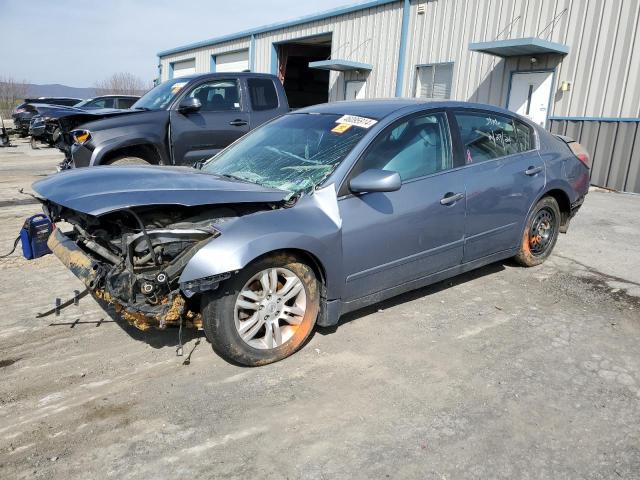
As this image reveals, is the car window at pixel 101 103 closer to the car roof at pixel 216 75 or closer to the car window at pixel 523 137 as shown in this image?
the car roof at pixel 216 75

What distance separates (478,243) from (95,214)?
2921 millimetres

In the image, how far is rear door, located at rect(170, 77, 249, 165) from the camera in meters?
7.44

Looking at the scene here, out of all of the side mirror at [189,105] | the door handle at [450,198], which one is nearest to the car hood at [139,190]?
the door handle at [450,198]

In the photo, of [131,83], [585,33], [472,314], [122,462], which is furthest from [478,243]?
[131,83]

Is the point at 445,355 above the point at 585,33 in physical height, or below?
below

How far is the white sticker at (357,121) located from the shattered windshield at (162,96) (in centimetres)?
428

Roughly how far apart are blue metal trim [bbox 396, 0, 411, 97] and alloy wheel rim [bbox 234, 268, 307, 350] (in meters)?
13.0

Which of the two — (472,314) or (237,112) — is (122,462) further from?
(237,112)

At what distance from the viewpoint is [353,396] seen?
2.97 meters

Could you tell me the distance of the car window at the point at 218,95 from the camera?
7.80m

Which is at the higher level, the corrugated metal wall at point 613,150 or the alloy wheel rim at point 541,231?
the corrugated metal wall at point 613,150

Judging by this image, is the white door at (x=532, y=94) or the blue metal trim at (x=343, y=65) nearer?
the white door at (x=532, y=94)

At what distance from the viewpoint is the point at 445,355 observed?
3.47 meters

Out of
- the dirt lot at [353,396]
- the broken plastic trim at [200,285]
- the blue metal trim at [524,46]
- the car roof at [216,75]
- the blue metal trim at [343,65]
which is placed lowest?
the dirt lot at [353,396]
